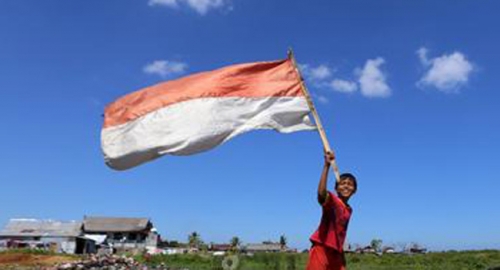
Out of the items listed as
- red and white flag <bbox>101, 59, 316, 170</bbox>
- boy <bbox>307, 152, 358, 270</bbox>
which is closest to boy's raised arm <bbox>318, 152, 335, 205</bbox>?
boy <bbox>307, 152, 358, 270</bbox>

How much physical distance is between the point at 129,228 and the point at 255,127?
74.1 m

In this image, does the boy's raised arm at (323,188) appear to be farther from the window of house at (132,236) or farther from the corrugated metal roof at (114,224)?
the window of house at (132,236)

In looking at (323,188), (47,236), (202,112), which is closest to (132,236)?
(47,236)

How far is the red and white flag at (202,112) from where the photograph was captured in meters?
6.30

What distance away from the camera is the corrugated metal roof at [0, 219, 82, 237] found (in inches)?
2867

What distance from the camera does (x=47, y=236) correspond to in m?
71.6

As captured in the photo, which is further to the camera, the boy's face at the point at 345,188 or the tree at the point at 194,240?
the tree at the point at 194,240

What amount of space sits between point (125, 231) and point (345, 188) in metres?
75.3

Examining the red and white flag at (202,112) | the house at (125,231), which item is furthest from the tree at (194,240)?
the red and white flag at (202,112)

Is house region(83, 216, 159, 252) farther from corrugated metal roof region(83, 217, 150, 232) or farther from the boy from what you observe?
the boy

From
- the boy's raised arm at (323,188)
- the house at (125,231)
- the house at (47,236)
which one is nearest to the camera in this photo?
the boy's raised arm at (323,188)

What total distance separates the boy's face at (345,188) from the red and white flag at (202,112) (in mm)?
953

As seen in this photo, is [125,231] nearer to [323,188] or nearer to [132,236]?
[132,236]

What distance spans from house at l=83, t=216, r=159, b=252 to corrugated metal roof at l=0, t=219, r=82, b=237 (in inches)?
151
